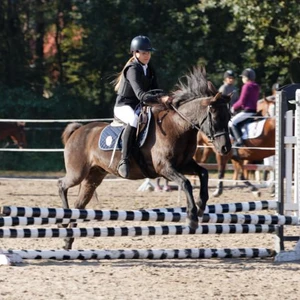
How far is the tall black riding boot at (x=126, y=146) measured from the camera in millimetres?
9211

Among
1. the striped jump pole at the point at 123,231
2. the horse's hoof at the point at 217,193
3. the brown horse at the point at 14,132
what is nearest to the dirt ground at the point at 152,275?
A: the striped jump pole at the point at 123,231

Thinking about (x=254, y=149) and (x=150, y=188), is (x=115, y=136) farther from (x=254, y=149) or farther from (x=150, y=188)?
(x=150, y=188)

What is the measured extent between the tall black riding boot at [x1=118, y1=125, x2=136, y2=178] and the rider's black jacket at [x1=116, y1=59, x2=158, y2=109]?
1.07ft

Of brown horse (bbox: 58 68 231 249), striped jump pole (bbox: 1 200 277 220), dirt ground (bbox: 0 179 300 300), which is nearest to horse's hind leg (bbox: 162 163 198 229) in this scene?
brown horse (bbox: 58 68 231 249)

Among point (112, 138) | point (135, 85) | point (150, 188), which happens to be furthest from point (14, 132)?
point (135, 85)

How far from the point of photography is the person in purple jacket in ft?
52.5

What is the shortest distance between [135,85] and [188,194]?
4.40 feet

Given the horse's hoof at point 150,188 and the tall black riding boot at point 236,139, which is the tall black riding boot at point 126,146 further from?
the horse's hoof at point 150,188

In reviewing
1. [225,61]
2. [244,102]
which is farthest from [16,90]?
[244,102]

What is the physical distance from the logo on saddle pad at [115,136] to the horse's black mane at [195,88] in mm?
369

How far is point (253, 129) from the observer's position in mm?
16094

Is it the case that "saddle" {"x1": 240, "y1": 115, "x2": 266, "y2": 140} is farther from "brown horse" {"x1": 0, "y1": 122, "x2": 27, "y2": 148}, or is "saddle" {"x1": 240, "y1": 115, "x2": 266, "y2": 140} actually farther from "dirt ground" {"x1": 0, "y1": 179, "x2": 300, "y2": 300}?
"brown horse" {"x1": 0, "y1": 122, "x2": 27, "y2": 148}

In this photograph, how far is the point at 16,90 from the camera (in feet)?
82.2

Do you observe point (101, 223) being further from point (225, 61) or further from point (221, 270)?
point (225, 61)
